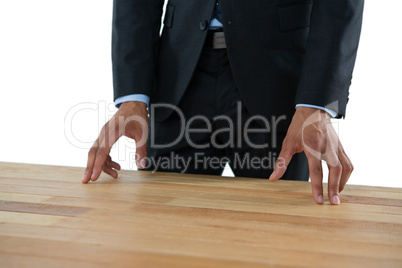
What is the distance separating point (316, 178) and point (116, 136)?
574mm

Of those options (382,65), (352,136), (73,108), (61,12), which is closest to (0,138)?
(73,108)

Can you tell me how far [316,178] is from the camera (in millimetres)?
1029

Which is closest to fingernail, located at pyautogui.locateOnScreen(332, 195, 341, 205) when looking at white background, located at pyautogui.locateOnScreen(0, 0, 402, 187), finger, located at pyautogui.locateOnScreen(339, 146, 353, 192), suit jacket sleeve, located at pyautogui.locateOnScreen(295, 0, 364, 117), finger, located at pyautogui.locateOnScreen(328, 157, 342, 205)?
finger, located at pyautogui.locateOnScreen(328, 157, 342, 205)

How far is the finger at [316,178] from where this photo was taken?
0.99 meters

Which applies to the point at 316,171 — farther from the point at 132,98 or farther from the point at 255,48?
the point at 132,98

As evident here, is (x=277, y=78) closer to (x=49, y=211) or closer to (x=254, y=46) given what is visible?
(x=254, y=46)

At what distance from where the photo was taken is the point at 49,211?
865mm

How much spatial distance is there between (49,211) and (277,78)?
0.80 meters

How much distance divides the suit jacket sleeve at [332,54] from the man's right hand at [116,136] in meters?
0.48

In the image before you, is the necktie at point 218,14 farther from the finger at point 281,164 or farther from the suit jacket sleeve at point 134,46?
the finger at point 281,164

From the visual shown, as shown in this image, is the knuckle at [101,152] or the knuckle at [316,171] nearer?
the knuckle at [316,171]

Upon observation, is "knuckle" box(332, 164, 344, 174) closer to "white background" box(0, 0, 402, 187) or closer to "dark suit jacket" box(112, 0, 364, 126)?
"dark suit jacket" box(112, 0, 364, 126)

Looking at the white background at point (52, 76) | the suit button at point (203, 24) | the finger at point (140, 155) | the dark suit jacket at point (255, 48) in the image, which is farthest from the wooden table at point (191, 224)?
the white background at point (52, 76)

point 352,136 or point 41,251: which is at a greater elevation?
point 41,251
